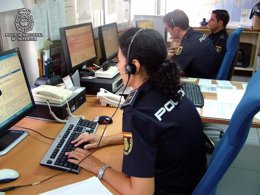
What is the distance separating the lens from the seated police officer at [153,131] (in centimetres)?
95

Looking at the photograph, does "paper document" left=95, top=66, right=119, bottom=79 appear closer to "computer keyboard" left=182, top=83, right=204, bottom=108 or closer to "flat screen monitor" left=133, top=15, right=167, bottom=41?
"computer keyboard" left=182, top=83, right=204, bottom=108

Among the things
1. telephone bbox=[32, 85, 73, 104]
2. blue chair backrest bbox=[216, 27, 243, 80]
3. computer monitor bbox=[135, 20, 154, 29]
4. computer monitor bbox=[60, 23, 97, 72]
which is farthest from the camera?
computer monitor bbox=[135, 20, 154, 29]

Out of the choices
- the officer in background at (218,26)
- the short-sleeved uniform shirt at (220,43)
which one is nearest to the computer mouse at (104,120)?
the short-sleeved uniform shirt at (220,43)

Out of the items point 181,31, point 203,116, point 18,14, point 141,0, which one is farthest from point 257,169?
point 141,0

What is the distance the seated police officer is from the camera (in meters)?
0.95

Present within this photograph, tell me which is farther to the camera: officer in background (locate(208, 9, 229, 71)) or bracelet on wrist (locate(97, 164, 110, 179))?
officer in background (locate(208, 9, 229, 71))

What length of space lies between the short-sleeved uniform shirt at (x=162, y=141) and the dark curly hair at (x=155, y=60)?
0.10 ft

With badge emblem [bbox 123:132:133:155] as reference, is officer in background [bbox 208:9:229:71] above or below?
above

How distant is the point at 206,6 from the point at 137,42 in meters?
4.13

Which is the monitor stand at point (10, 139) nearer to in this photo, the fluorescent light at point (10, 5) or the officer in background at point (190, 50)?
the fluorescent light at point (10, 5)

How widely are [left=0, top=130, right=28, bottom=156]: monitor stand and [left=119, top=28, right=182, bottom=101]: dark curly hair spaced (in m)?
0.66

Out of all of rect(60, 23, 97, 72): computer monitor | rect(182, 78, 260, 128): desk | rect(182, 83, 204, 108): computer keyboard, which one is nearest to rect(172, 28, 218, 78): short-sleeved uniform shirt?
rect(182, 83, 204, 108): computer keyboard

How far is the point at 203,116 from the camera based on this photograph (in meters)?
1.59

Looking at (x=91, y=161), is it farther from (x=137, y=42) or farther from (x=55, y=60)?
(x=55, y=60)
